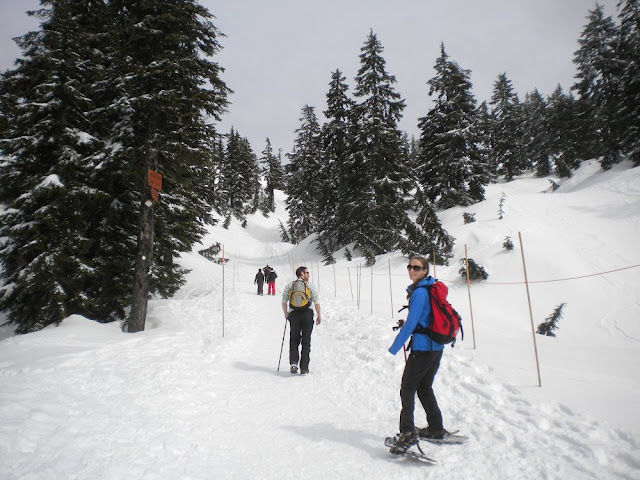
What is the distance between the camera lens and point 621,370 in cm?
596

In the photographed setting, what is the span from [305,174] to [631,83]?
2892 centimetres

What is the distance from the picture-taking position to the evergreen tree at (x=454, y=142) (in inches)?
1033

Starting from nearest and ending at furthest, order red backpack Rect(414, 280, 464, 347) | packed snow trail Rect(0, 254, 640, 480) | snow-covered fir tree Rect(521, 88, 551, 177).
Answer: packed snow trail Rect(0, 254, 640, 480)
red backpack Rect(414, 280, 464, 347)
snow-covered fir tree Rect(521, 88, 551, 177)

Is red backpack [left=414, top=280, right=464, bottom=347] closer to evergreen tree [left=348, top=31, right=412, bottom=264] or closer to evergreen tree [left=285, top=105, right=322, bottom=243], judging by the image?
evergreen tree [left=348, top=31, right=412, bottom=264]

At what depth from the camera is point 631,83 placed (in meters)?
23.6

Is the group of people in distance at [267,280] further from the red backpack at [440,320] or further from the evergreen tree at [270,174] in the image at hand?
the evergreen tree at [270,174]

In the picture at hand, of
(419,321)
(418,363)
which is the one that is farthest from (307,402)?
(419,321)

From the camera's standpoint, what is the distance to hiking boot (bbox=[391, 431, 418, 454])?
3.49 meters

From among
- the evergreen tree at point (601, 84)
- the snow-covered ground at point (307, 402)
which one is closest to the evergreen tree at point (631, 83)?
the evergreen tree at point (601, 84)

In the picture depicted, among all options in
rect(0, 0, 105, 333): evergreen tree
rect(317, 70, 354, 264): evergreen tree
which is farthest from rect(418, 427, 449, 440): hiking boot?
rect(317, 70, 354, 264): evergreen tree

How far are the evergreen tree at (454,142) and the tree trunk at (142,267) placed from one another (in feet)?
77.1

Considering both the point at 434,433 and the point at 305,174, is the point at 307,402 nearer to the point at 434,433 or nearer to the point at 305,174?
the point at 434,433

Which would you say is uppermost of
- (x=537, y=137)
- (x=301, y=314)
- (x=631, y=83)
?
(x=537, y=137)

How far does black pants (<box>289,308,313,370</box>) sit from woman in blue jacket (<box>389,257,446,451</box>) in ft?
10.3
